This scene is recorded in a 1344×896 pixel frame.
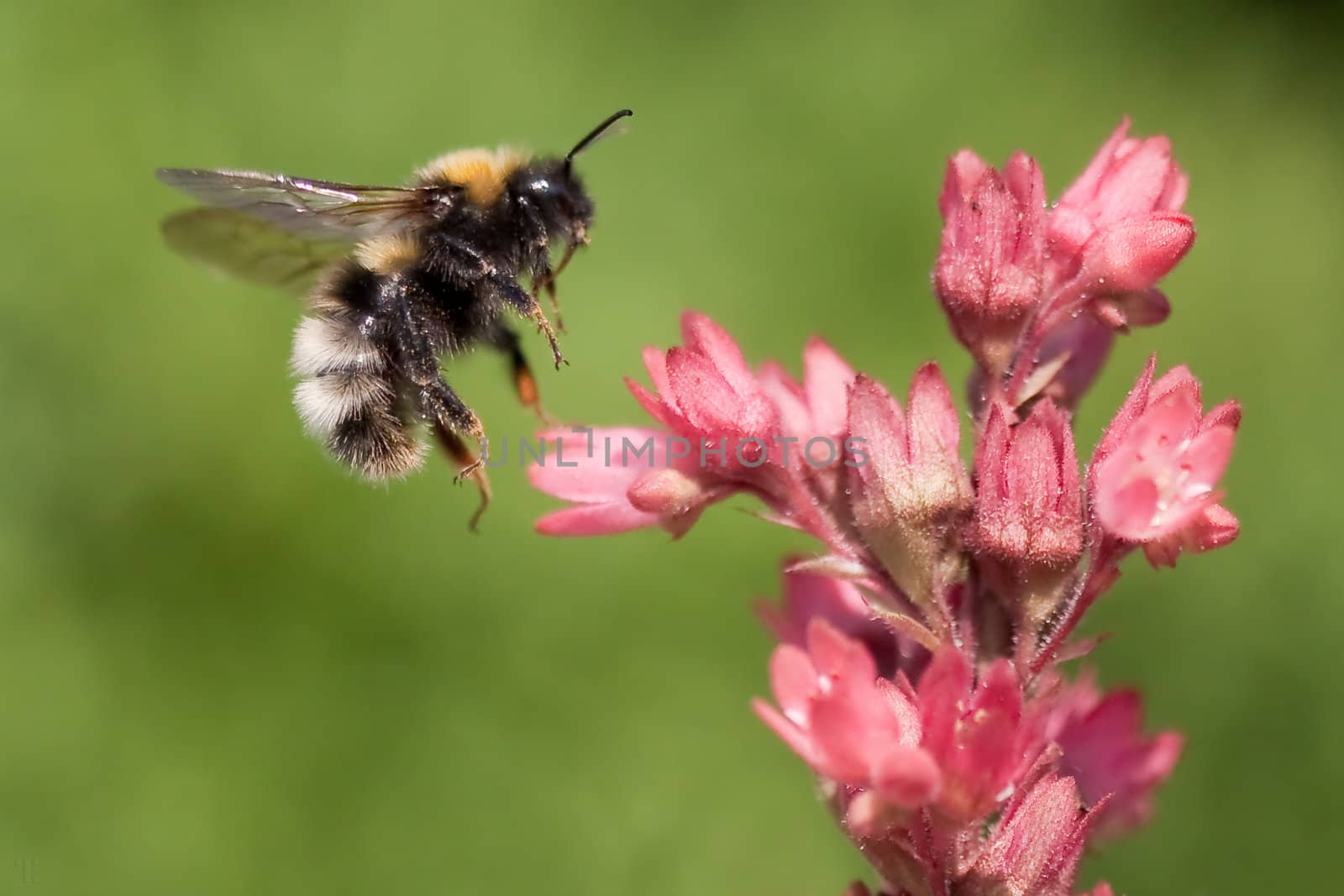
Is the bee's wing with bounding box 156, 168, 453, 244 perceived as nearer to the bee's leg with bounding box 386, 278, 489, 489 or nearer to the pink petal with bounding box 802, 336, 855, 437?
the bee's leg with bounding box 386, 278, 489, 489

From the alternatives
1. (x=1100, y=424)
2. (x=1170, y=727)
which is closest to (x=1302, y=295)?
(x=1100, y=424)

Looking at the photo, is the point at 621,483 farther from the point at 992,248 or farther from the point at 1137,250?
the point at 1137,250

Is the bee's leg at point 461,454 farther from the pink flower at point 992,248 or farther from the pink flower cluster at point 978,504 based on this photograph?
the pink flower at point 992,248

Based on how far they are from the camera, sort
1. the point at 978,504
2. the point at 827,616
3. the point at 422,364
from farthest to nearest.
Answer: the point at 422,364 → the point at 827,616 → the point at 978,504

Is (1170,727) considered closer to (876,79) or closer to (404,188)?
(404,188)

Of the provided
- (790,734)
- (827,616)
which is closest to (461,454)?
(827,616)

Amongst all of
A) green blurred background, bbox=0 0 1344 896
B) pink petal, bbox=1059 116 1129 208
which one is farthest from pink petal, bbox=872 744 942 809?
green blurred background, bbox=0 0 1344 896

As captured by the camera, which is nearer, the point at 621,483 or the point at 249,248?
the point at 621,483
